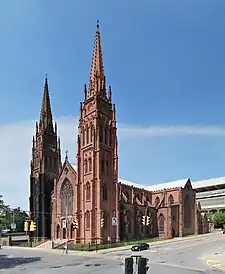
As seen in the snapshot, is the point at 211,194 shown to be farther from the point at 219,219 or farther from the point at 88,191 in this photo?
the point at 88,191

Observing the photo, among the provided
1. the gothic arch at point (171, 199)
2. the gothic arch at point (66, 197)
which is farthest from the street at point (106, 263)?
the gothic arch at point (171, 199)

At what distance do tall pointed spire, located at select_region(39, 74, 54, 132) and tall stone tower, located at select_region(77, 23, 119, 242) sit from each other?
2262 cm

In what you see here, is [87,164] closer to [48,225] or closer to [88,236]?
[88,236]

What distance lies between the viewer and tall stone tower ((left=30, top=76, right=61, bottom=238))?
9044 cm

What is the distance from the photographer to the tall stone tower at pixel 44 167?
297 feet

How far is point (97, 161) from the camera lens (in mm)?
72375

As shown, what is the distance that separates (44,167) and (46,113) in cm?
1521

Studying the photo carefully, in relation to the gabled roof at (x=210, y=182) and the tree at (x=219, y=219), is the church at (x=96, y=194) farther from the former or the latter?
the gabled roof at (x=210, y=182)

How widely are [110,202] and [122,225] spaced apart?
20.1 feet

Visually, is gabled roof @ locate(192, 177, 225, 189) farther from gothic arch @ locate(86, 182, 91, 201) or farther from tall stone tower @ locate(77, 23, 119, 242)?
gothic arch @ locate(86, 182, 91, 201)

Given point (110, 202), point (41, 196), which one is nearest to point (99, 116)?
point (110, 202)

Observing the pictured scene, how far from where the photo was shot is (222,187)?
457 ft

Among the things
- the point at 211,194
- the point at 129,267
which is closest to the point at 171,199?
the point at 211,194

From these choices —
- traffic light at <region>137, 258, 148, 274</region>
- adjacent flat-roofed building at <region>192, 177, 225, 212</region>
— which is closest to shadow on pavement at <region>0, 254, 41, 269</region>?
traffic light at <region>137, 258, 148, 274</region>
